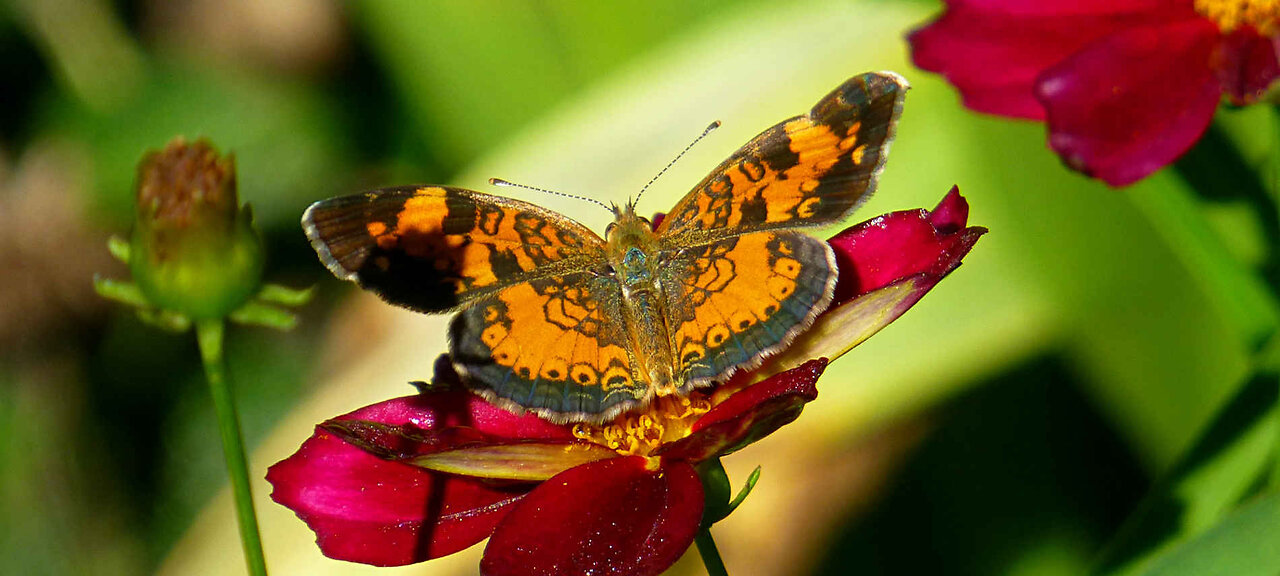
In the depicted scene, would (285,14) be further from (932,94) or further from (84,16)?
(932,94)

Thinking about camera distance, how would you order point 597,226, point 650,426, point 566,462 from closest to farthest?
1. point 566,462
2. point 650,426
3. point 597,226

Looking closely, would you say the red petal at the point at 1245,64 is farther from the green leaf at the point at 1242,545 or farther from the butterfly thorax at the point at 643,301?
the butterfly thorax at the point at 643,301

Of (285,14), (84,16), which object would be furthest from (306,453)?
(285,14)

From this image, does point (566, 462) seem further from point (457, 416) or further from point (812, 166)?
point (812, 166)

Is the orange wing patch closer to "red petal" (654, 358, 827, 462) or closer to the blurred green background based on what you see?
"red petal" (654, 358, 827, 462)

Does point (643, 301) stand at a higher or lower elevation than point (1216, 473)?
higher

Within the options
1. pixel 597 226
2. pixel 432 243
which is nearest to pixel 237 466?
pixel 432 243

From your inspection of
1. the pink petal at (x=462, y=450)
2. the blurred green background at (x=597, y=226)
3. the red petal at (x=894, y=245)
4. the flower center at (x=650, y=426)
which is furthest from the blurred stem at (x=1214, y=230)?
the pink petal at (x=462, y=450)
